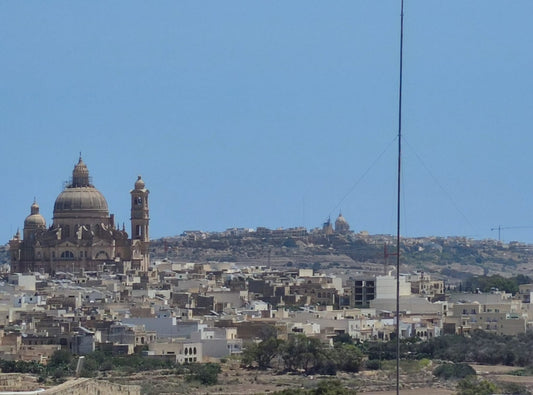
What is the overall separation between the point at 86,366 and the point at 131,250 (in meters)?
56.5

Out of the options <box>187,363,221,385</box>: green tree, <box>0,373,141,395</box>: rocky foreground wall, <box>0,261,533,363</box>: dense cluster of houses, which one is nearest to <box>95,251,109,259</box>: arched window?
<box>0,261,533,363</box>: dense cluster of houses

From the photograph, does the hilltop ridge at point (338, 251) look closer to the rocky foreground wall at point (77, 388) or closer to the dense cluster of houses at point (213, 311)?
the dense cluster of houses at point (213, 311)

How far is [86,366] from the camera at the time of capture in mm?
61031

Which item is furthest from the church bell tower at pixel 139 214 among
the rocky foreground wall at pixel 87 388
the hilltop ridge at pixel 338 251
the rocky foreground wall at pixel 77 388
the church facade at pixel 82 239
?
the rocky foreground wall at pixel 87 388

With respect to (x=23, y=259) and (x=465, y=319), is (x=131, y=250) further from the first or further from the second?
(x=465, y=319)

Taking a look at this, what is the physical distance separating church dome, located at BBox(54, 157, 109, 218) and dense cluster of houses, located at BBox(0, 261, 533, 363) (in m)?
10.2

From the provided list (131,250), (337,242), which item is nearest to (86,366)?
(131,250)

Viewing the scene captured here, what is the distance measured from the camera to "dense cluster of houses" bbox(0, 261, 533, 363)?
226 ft

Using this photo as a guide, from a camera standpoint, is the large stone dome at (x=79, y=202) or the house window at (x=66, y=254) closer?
the house window at (x=66, y=254)

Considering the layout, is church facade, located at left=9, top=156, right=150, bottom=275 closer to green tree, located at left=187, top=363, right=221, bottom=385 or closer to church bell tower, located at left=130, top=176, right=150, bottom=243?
church bell tower, located at left=130, top=176, right=150, bottom=243

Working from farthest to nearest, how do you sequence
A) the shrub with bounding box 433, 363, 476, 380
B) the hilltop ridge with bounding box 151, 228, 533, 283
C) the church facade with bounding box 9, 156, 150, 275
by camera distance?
the hilltop ridge with bounding box 151, 228, 533, 283, the church facade with bounding box 9, 156, 150, 275, the shrub with bounding box 433, 363, 476, 380

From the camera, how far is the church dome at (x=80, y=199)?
392 feet

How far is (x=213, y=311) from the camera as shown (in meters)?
83.9

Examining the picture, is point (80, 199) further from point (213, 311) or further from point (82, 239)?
point (213, 311)
